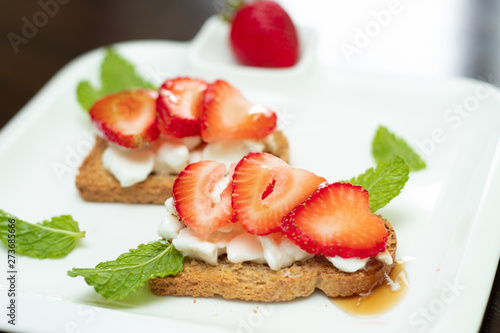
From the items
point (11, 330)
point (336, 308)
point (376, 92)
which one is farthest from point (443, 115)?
point (11, 330)

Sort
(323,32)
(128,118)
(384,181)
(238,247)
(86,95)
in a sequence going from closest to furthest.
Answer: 1. (238,247)
2. (384,181)
3. (128,118)
4. (86,95)
5. (323,32)

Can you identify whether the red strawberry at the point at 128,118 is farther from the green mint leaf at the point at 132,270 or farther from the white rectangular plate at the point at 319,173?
the green mint leaf at the point at 132,270

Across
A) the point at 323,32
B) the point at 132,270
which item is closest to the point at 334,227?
the point at 132,270

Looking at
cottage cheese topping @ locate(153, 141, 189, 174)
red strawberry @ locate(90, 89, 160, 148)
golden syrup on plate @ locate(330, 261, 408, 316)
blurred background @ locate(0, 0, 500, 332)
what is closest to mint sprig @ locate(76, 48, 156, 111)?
red strawberry @ locate(90, 89, 160, 148)

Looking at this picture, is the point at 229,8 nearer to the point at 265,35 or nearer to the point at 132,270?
the point at 265,35

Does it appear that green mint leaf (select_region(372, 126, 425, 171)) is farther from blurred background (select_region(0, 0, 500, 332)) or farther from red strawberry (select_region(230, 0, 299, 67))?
red strawberry (select_region(230, 0, 299, 67))

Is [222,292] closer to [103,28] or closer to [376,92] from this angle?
[376,92]
